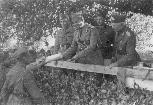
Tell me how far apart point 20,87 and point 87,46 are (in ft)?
7.85

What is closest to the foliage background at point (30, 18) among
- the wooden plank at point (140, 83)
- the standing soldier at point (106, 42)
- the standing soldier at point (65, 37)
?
the standing soldier at point (65, 37)

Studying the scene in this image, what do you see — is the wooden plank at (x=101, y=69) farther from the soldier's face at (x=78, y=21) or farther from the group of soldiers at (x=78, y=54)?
the soldier's face at (x=78, y=21)

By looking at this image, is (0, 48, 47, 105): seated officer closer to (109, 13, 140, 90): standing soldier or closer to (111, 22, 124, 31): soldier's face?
(109, 13, 140, 90): standing soldier

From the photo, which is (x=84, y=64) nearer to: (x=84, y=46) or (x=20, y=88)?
(x=84, y=46)

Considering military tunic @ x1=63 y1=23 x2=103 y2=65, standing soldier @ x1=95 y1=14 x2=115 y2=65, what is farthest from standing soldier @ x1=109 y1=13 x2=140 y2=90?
standing soldier @ x1=95 y1=14 x2=115 y2=65

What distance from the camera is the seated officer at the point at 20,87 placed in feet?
17.6

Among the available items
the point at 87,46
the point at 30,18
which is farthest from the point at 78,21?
the point at 30,18

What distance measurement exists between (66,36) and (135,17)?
14.9 feet

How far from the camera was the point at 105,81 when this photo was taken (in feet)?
22.4

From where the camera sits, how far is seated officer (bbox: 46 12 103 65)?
24.0ft

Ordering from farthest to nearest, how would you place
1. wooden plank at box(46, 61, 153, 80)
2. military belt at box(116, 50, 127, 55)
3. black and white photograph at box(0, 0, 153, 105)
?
military belt at box(116, 50, 127, 55), wooden plank at box(46, 61, 153, 80), black and white photograph at box(0, 0, 153, 105)

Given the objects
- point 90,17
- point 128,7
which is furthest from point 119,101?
point 128,7

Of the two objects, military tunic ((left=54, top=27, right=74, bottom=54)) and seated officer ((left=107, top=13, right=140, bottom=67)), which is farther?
military tunic ((left=54, top=27, right=74, bottom=54))

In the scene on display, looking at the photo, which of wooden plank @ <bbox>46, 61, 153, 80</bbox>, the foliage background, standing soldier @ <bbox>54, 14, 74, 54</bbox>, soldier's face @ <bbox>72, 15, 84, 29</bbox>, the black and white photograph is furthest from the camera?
the foliage background
